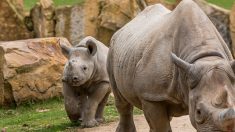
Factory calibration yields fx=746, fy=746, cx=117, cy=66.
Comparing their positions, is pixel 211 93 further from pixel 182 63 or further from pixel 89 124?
pixel 89 124

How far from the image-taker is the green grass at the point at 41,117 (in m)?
10.6

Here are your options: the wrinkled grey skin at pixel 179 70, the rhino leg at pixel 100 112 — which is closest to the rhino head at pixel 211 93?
the wrinkled grey skin at pixel 179 70

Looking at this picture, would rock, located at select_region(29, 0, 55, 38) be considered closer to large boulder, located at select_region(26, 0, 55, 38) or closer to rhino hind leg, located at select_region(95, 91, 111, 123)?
large boulder, located at select_region(26, 0, 55, 38)

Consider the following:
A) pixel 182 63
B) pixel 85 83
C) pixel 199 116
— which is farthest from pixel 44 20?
pixel 199 116

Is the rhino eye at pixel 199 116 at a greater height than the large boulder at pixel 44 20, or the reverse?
the rhino eye at pixel 199 116

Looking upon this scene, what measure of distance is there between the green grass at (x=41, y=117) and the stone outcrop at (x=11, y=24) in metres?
3.87

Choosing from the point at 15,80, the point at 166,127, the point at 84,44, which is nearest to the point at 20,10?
the point at 15,80

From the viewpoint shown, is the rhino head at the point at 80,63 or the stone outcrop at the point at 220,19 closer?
the rhino head at the point at 80,63

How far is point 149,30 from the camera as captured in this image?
717 centimetres

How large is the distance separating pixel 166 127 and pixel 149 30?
1004mm

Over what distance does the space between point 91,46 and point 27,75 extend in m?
2.66

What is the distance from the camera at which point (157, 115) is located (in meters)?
6.62

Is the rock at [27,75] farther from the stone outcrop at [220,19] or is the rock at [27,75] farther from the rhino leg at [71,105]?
the stone outcrop at [220,19]

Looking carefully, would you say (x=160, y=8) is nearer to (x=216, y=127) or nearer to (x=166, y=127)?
(x=166, y=127)
